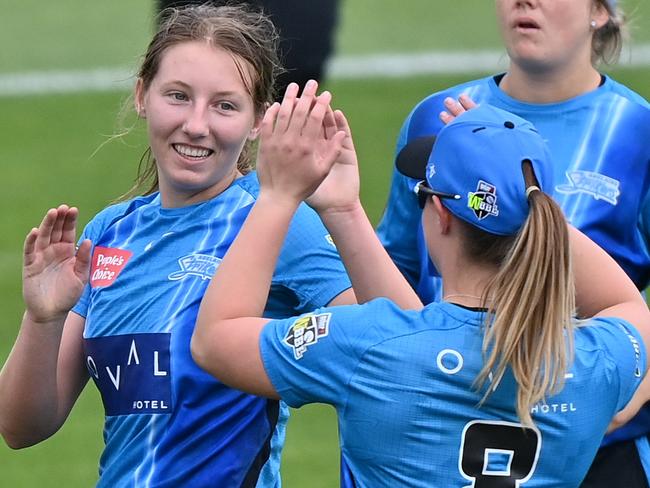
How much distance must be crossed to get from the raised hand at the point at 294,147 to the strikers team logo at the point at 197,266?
1.36ft

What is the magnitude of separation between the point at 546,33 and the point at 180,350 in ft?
4.91

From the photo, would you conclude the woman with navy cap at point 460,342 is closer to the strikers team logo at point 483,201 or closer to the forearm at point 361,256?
the strikers team logo at point 483,201

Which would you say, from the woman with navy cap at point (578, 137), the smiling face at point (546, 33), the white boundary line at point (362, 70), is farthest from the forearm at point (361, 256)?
the white boundary line at point (362, 70)

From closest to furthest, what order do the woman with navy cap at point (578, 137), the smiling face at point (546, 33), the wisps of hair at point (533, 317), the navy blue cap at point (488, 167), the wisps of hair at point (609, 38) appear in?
the wisps of hair at point (533, 317)
the navy blue cap at point (488, 167)
the woman with navy cap at point (578, 137)
the smiling face at point (546, 33)
the wisps of hair at point (609, 38)

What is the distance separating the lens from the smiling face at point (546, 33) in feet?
14.0

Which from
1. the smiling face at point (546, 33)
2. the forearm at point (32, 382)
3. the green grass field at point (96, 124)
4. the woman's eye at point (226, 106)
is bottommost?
the green grass field at point (96, 124)

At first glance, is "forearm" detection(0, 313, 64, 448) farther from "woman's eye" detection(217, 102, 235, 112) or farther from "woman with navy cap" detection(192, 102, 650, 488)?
"woman's eye" detection(217, 102, 235, 112)

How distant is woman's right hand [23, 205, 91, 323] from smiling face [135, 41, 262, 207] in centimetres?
30

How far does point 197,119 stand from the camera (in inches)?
141

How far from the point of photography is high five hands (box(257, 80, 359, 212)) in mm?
3166

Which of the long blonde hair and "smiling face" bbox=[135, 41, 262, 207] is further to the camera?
"smiling face" bbox=[135, 41, 262, 207]

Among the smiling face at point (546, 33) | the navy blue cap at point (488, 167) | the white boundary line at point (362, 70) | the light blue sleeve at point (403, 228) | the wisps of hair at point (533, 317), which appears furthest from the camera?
the white boundary line at point (362, 70)

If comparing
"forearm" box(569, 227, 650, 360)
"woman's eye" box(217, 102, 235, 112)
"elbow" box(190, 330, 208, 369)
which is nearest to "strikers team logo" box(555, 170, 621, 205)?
"forearm" box(569, 227, 650, 360)

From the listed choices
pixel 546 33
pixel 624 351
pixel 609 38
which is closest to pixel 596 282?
pixel 624 351
